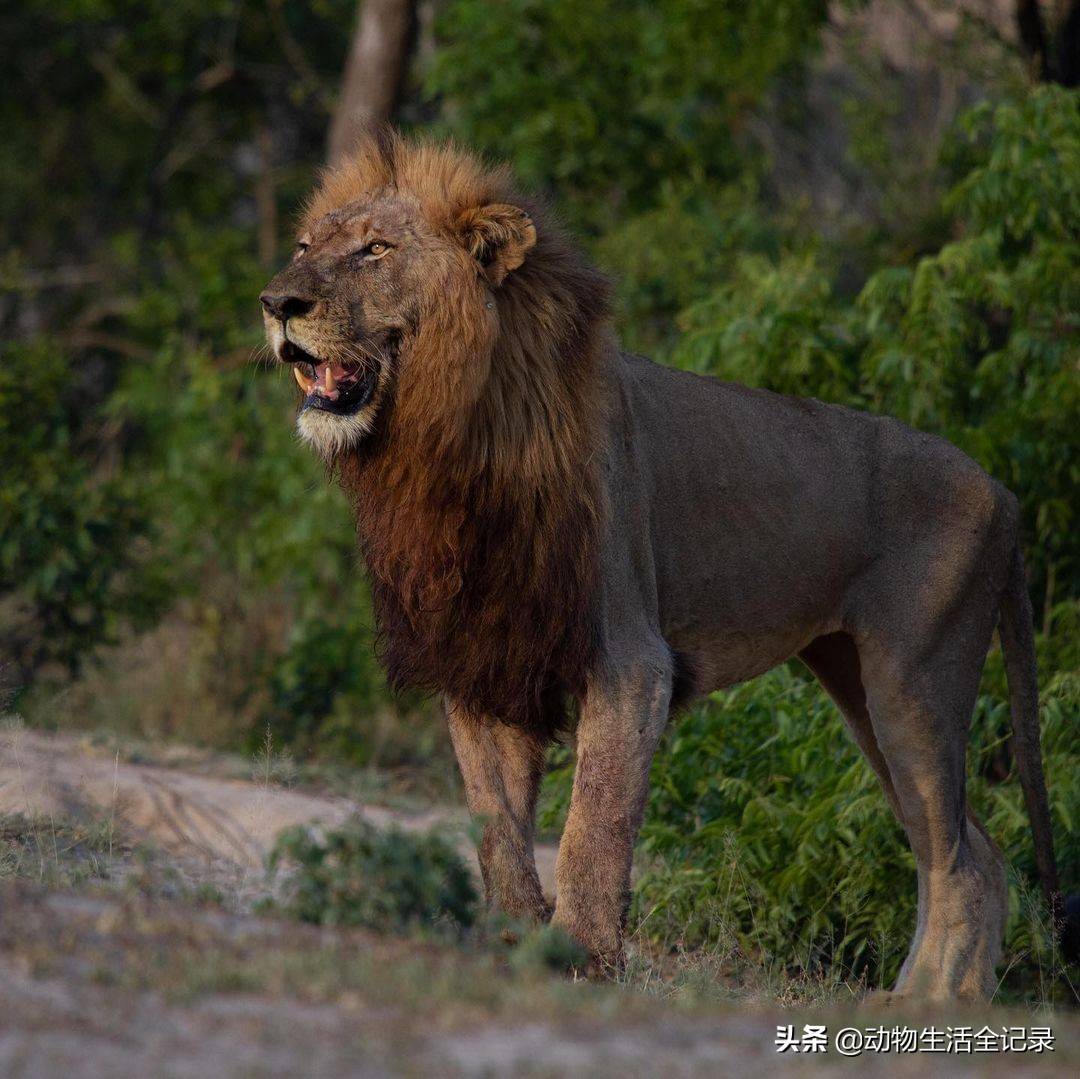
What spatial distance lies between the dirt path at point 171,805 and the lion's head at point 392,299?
1658 mm

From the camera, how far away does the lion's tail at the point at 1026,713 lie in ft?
16.7

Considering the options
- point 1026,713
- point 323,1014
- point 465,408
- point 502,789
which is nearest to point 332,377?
point 465,408

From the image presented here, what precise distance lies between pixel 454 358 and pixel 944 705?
1788mm

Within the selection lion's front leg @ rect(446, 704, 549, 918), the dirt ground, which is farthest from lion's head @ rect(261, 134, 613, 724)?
the dirt ground

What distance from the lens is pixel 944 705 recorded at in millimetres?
4781

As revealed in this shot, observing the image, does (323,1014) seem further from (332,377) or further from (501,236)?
(501,236)

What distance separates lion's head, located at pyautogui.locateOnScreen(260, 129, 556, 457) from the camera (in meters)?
3.93

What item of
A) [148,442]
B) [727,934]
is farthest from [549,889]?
[148,442]

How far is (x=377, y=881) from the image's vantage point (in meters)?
3.17

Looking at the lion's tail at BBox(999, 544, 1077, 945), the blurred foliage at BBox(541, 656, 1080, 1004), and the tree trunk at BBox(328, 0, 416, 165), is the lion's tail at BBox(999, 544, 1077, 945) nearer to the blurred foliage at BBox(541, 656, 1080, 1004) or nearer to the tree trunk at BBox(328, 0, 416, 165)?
the blurred foliage at BBox(541, 656, 1080, 1004)

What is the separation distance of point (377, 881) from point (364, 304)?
4.62 ft

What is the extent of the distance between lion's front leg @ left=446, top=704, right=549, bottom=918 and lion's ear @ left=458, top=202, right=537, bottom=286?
3.52 ft

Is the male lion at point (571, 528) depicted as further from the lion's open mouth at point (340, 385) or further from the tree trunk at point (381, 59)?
the tree trunk at point (381, 59)

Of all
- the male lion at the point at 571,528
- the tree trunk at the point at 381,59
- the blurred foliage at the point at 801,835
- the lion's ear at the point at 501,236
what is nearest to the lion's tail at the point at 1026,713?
the blurred foliage at the point at 801,835
